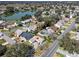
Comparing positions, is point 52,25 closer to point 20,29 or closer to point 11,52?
point 20,29

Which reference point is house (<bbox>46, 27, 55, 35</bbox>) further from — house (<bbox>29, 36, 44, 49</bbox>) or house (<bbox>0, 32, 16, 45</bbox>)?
house (<bbox>0, 32, 16, 45</bbox>)

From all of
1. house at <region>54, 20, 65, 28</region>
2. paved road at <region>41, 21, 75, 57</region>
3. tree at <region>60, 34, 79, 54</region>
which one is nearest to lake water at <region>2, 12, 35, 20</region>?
house at <region>54, 20, 65, 28</region>

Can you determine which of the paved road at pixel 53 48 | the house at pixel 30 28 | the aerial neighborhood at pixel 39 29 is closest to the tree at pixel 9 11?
the aerial neighborhood at pixel 39 29

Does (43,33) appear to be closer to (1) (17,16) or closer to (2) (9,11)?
(1) (17,16)

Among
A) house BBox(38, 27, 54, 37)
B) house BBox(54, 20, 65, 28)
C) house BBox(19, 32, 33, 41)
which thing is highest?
house BBox(54, 20, 65, 28)

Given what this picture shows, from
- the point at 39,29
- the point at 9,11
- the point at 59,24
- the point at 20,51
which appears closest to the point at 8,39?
the point at 20,51

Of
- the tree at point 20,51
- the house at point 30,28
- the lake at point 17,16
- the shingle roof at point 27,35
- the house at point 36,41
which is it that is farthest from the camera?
the lake at point 17,16

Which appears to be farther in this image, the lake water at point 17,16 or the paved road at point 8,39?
the lake water at point 17,16

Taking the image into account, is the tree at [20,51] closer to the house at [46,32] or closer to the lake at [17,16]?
the house at [46,32]

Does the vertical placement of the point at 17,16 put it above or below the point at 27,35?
above
